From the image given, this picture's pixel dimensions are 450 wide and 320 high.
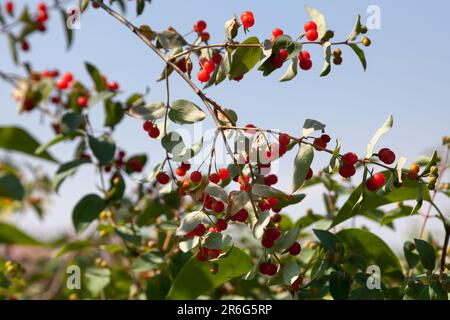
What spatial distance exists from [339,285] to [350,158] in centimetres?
39

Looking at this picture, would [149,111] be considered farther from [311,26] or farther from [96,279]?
[96,279]

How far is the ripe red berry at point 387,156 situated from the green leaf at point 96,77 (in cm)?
72

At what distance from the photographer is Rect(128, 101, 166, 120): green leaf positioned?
1271 millimetres

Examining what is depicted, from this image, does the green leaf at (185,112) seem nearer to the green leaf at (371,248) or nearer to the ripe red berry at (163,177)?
the ripe red berry at (163,177)

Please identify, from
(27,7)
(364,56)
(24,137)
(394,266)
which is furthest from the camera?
(394,266)

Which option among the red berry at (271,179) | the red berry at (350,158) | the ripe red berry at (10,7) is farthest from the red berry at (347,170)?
the ripe red berry at (10,7)

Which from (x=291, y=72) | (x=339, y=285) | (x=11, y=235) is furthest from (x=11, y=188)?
(x=339, y=285)

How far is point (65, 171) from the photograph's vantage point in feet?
4.66

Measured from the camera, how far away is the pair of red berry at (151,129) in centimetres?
134

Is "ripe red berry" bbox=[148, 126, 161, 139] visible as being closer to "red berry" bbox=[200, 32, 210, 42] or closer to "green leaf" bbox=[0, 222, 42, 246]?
"red berry" bbox=[200, 32, 210, 42]
